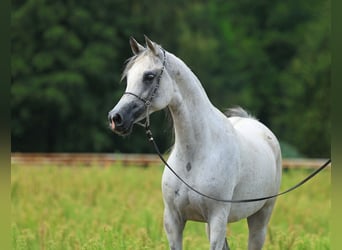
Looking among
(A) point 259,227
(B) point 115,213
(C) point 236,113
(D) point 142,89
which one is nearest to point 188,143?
(D) point 142,89

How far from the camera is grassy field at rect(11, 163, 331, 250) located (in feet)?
18.6

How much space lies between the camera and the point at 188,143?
391cm

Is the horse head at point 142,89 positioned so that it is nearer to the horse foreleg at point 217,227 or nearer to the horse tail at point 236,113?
the horse foreleg at point 217,227

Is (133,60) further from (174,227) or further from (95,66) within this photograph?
(95,66)

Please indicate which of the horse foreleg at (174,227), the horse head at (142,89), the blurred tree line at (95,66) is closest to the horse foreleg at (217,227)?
the horse foreleg at (174,227)

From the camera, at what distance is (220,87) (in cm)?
2983

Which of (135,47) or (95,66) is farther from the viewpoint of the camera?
(95,66)

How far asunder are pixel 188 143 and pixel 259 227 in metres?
1.35

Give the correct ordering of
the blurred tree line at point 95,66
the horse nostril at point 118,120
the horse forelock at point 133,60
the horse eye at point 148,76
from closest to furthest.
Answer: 1. the horse nostril at point 118,120
2. the horse eye at point 148,76
3. the horse forelock at point 133,60
4. the blurred tree line at point 95,66

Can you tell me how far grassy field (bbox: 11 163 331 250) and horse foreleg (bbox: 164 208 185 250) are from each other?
89 centimetres

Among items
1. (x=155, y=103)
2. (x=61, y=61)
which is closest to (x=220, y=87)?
(x=61, y=61)

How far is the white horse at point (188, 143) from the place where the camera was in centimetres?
364

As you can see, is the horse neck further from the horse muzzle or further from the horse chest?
the horse muzzle

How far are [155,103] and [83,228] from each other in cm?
393
